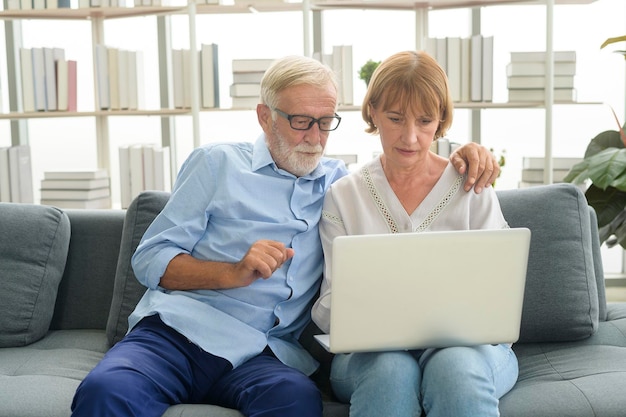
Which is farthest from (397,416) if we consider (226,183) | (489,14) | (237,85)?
(489,14)

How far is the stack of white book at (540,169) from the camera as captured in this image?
148 inches

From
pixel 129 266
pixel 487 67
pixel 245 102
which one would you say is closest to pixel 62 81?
pixel 245 102

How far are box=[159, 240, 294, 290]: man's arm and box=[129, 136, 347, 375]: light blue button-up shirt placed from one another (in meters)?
0.03

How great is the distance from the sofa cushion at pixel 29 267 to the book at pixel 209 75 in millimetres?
1565

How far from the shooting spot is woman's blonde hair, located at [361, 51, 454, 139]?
1.96m

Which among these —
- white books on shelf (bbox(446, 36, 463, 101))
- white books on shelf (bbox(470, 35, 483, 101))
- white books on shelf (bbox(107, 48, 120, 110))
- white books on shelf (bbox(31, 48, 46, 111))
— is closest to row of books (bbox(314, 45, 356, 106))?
white books on shelf (bbox(446, 36, 463, 101))

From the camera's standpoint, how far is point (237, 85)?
3791mm

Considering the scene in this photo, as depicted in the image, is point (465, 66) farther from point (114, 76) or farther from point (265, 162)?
point (265, 162)

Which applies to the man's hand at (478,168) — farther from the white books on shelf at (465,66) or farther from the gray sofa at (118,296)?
the white books on shelf at (465,66)

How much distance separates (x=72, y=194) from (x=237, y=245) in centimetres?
199

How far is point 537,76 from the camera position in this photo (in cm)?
369

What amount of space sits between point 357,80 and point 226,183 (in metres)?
2.02

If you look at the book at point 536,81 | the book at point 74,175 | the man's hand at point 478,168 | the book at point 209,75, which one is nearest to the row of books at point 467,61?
the book at point 536,81

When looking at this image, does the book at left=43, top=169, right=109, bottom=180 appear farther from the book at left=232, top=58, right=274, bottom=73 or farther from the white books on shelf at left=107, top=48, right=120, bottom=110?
the book at left=232, top=58, right=274, bottom=73
